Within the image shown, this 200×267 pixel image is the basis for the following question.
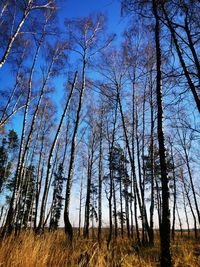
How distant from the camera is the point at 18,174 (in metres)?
9.06

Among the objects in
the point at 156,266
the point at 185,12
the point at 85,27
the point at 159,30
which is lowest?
the point at 156,266

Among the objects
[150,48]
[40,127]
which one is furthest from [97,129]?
[150,48]

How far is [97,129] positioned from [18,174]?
8.46 meters

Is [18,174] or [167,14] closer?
[167,14]

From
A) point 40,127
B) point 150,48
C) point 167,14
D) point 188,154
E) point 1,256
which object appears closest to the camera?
point 1,256

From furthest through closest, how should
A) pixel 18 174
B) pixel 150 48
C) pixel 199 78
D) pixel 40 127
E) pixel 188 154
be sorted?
pixel 188 154 < pixel 40 127 < pixel 150 48 < pixel 18 174 < pixel 199 78

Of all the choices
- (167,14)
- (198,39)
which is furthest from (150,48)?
(198,39)

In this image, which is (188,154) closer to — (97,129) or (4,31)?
(97,129)

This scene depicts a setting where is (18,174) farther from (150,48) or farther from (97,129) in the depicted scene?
(150,48)

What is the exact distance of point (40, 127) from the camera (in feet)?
51.1

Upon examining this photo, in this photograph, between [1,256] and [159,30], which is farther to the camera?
[159,30]

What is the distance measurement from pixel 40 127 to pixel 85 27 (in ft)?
27.1

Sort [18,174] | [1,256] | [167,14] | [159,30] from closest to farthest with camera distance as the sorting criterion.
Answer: [1,256] → [167,14] → [159,30] → [18,174]

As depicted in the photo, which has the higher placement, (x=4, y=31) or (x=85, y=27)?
(x=85, y=27)
